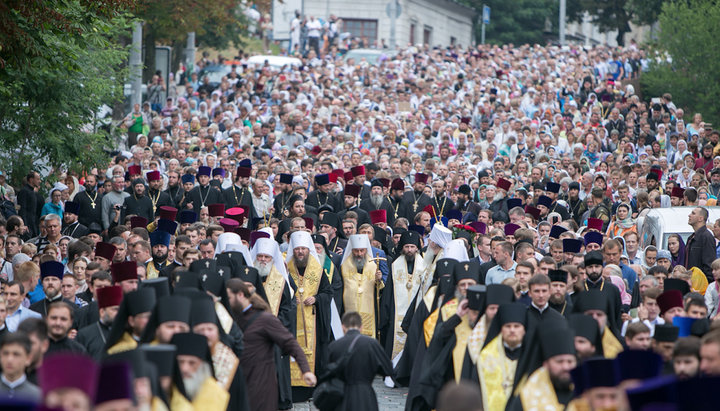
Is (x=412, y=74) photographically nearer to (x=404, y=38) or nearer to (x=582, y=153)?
(x=582, y=153)

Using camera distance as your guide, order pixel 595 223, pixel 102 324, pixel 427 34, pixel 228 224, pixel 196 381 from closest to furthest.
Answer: pixel 196 381, pixel 102 324, pixel 228 224, pixel 595 223, pixel 427 34

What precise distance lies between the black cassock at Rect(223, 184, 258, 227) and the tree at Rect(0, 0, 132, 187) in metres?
2.03

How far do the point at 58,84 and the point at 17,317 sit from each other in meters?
7.46

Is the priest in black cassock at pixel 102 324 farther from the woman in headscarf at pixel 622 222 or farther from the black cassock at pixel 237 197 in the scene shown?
the black cassock at pixel 237 197

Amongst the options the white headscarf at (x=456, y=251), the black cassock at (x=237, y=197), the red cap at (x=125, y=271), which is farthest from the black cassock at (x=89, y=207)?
the red cap at (x=125, y=271)

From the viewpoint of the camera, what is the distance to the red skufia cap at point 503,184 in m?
19.3

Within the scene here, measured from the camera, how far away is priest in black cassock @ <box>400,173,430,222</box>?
1967 cm

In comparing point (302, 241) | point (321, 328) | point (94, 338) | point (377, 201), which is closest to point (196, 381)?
point (94, 338)

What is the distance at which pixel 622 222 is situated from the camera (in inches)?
679

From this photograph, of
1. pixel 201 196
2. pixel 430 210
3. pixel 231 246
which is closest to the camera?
pixel 231 246

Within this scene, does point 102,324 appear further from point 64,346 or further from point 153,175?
point 153,175

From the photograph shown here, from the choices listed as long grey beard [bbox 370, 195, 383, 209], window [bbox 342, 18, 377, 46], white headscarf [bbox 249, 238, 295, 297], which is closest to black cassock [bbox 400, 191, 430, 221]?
long grey beard [bbox 370, 195, 383, 209]

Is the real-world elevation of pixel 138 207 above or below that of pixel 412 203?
below

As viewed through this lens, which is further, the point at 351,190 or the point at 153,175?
the point at 153,175
